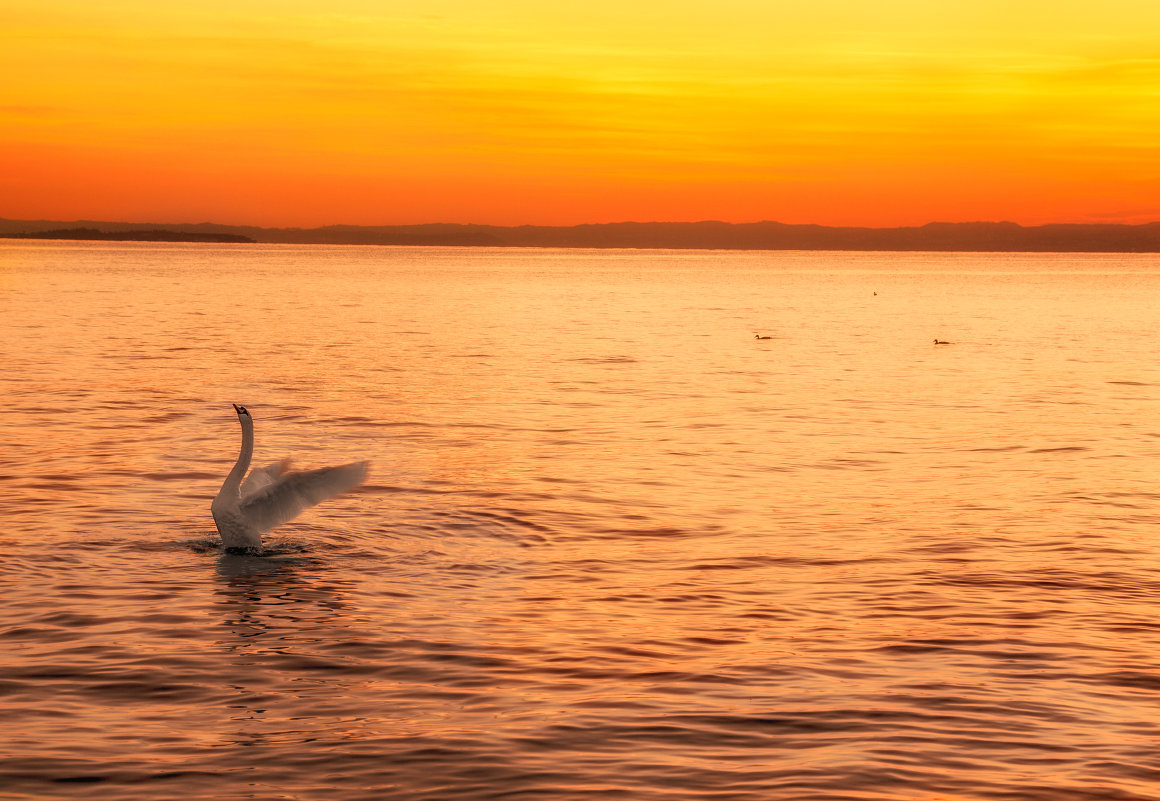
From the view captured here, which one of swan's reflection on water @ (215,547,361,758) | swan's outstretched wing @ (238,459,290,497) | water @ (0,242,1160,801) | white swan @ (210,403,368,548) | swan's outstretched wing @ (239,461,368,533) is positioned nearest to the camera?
water @ (0,242,1160,801)

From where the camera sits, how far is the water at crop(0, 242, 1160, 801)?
28.6ft

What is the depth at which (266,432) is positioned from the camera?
85.9 feet

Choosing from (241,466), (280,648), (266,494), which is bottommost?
(280,648)

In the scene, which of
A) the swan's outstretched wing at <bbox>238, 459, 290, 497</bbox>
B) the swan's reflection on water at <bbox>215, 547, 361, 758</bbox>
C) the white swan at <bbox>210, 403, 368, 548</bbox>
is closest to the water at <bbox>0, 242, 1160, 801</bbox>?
the swan's reflection on water at <bbox>215, 547, 361, 758</bbox>

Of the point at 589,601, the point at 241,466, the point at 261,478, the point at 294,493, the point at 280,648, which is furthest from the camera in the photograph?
the point at 261,478

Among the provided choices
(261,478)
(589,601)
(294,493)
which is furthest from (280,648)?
(261,478)

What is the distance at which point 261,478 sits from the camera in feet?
49.8

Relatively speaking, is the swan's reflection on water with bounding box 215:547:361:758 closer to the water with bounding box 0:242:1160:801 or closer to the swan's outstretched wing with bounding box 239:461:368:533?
the water with bounding box 0:242:1160:801

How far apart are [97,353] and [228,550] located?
99.1 feet

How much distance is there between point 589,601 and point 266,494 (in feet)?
13.6

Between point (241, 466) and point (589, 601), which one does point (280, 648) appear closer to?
point (589, 601)

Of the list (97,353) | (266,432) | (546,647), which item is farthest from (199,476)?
(97,353)

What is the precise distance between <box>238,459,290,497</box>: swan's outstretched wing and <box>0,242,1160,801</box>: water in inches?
32.8

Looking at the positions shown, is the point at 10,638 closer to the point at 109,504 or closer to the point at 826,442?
the point at 109,504
